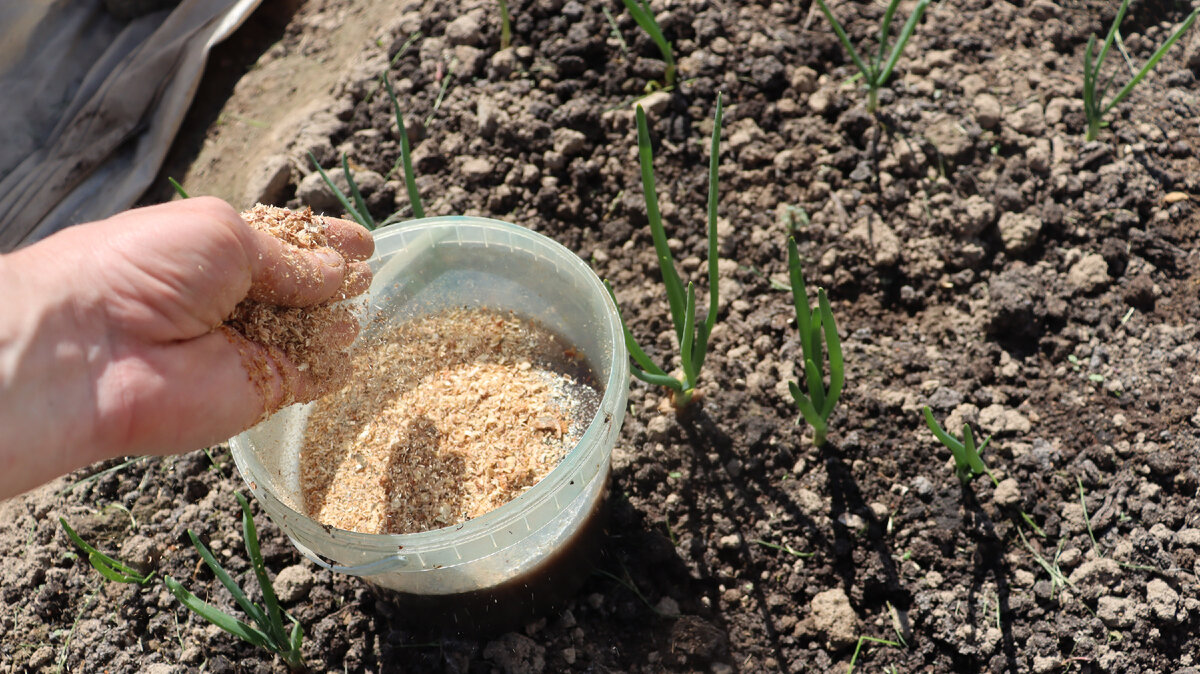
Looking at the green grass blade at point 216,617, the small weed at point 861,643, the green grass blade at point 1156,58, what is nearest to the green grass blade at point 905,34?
the green grass blade at point 1156,58

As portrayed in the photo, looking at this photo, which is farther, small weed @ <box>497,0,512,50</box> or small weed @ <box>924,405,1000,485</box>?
small weed @ <box>497,0,512,50</box>

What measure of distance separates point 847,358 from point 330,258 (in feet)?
4.08

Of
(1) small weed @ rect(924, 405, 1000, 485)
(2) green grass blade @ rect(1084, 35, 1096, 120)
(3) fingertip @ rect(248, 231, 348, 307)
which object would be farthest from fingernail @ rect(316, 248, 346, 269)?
(2) green grass blade @ rect(1084, 35, 1096, 120)

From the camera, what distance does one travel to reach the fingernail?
143 cm

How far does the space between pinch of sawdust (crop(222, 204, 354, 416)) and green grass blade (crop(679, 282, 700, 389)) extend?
66cm

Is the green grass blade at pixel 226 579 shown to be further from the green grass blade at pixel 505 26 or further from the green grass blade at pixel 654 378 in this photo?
the green grass blade at pixel 505 26

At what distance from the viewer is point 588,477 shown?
145cm

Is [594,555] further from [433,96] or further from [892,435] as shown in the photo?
[433,96]

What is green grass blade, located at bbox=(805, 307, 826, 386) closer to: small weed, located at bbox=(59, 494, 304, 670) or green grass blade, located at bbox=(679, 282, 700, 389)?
green grass blade, located at bbox=(679, 282, 700, 389)

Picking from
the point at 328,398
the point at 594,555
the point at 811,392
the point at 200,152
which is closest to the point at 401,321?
the point at 328,398

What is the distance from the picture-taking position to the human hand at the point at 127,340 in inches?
42.5

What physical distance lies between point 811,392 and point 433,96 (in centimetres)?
146

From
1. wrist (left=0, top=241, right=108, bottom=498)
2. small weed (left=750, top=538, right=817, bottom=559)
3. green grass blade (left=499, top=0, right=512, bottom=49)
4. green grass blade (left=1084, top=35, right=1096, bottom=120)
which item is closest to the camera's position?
wrist (left=0, top=241, right=108, bottom=498)

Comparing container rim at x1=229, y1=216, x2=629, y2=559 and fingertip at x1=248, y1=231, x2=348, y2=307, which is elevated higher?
fingertip at x1=248, y1=231, x2=348, y2=307
